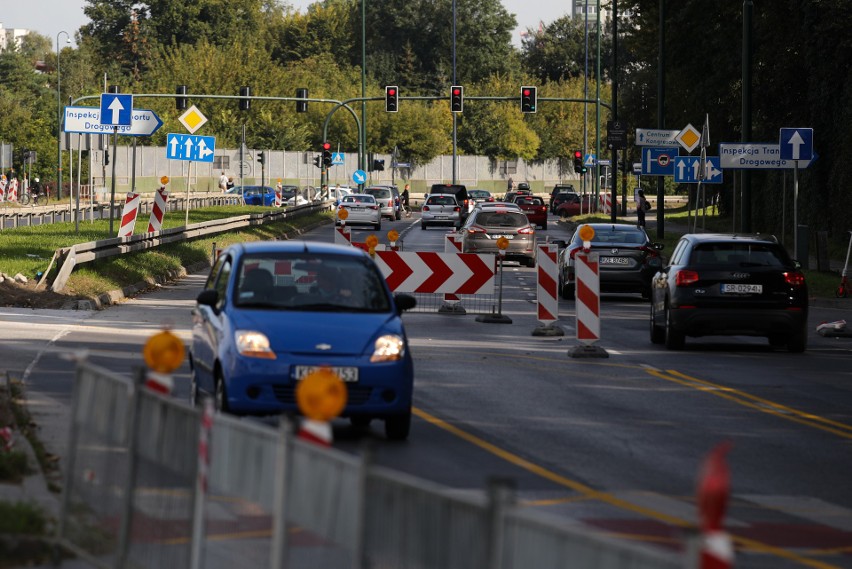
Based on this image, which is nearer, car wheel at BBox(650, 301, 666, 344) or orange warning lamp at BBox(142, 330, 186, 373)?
orange warning lamp at BBox(142, 330, 186, 373)

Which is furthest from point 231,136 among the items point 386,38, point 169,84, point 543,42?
point 543,42

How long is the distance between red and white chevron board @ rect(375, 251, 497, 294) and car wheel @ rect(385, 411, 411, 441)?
38.8 ft

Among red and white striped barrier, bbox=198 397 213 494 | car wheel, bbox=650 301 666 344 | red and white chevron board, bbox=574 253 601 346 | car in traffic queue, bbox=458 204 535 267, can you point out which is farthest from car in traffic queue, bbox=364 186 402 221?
red and white striped barrier, bbox=198 397 213 494

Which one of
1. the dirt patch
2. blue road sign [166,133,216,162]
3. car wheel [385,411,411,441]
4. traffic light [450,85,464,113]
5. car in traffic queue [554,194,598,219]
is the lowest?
car wheel [385,411,411,441]

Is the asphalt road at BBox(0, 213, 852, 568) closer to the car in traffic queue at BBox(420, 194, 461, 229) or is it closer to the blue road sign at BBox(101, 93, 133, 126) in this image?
the blue road sign at BBox(101, 93, 133, 126)

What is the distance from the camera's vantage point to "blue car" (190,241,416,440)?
12453mm

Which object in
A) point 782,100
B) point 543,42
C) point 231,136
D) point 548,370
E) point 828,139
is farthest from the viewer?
point 543,42

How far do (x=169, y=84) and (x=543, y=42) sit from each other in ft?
190

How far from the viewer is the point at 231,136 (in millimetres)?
115625

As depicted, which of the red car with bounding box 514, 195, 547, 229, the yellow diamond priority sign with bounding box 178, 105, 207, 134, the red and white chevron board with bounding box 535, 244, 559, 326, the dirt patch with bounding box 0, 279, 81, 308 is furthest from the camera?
the red car with bounding box 514, 195, 547, 229

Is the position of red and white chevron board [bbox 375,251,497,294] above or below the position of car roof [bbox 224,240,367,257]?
below

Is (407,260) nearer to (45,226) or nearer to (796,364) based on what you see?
(796,364)

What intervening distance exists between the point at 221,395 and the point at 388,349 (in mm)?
1295

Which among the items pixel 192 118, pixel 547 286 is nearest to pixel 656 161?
pixel 192 118
